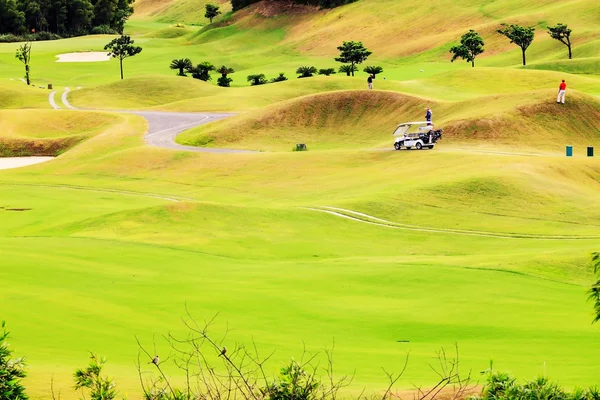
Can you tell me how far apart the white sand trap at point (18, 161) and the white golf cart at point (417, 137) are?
31980 millimetres

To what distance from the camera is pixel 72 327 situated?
22.8 m

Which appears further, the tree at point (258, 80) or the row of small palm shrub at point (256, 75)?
the tree at point (258, 80)

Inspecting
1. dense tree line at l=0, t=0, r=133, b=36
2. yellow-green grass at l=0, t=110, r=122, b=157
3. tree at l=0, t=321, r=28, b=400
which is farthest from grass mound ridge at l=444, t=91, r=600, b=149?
dense tree line at l=0, t=0, r=133, b=36

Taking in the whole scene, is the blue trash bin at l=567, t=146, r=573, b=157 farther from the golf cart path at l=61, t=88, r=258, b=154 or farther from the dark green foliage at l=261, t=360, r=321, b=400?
the dark green foliage at l=261, t=360, r=321, b=400

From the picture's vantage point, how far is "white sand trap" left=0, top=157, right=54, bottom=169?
7911 centimetres

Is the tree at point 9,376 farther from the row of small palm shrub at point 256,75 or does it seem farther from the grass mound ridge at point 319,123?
the row of small palm shrub at point 256,75

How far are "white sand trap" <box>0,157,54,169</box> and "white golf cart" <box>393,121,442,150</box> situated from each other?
1259 inches

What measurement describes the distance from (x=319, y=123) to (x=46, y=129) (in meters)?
27.9

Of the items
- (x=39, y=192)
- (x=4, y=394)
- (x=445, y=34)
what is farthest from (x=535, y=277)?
(x=445, y=34)

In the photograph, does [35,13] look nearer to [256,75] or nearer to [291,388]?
[256,75]

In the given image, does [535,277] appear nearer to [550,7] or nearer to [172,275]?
[172,275]

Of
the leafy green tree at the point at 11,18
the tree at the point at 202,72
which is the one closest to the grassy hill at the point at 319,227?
the tree at the point at 202,72

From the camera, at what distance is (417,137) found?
6259 centimetres

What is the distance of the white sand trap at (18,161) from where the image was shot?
7911 centimetres
